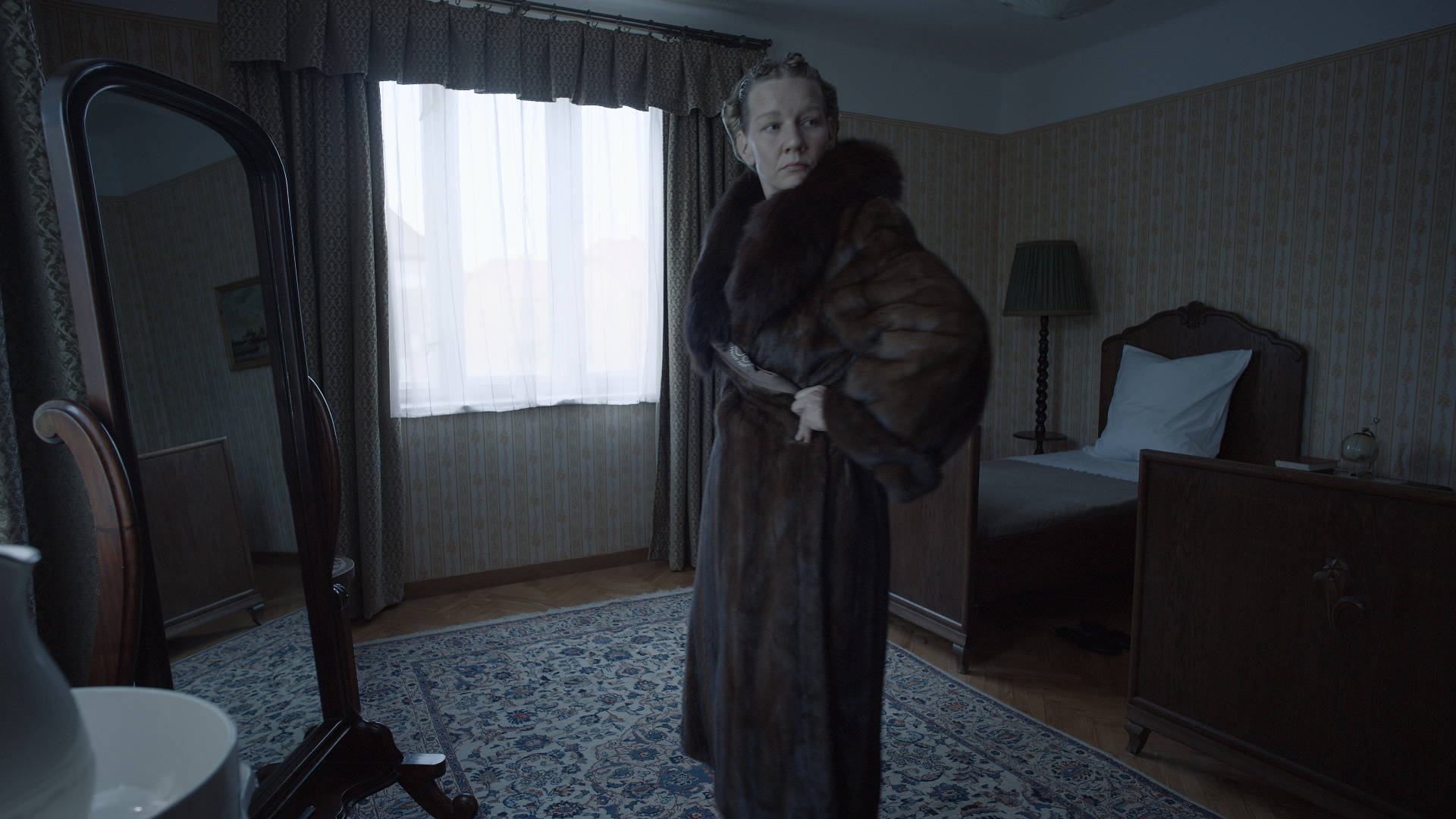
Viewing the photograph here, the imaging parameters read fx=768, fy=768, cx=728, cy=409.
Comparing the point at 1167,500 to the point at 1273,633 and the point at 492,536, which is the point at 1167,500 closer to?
the point at 1273,633

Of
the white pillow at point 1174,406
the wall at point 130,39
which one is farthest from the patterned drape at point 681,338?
the white pillow at point 1174,406

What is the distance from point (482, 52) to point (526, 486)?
6.13 ft

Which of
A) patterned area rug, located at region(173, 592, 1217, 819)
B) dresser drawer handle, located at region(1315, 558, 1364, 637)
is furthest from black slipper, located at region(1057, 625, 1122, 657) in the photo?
dresser drawer handle, located at region(1315, 558, 1364, 637)

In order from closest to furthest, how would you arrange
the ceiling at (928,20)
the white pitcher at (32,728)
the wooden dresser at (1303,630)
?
the white pitcher at (32,728), the wooden dresser at (1303,630), the ceiling at (928,20)

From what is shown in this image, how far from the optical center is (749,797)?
132 cm

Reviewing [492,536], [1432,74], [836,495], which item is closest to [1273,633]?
[836,495]

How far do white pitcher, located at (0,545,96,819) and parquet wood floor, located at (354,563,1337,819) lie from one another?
225 cm

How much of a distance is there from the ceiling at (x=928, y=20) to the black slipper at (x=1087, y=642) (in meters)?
2.77

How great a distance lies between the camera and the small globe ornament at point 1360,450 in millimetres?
2725

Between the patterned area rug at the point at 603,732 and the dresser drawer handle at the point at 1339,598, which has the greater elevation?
the dresser drawer handle at the point at 1339,598

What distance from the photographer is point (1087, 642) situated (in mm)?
2803

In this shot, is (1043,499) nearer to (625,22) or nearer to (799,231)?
(799,231)

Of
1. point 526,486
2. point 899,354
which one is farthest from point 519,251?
point 899,354

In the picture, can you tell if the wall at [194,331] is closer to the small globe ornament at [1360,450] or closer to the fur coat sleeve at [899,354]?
the fur coat sleeve at [899,354]
